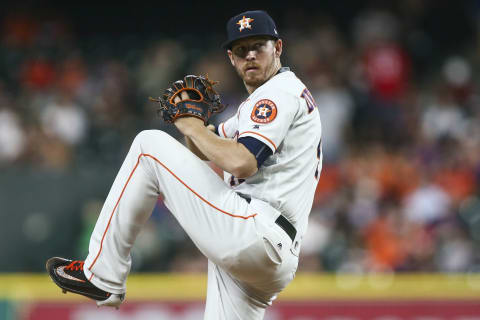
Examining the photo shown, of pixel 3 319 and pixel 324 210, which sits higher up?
pixel 324 210

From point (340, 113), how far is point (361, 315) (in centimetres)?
314

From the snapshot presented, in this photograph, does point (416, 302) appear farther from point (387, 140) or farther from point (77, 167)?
point (77, 167)

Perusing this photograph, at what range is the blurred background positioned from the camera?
777 centimetres

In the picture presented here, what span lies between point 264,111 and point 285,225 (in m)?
0.53

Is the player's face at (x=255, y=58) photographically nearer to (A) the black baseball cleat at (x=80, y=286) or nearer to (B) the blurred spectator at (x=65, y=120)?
(A) the black baseball cleat at (x=80, y=286)

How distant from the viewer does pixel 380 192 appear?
26.5 ft

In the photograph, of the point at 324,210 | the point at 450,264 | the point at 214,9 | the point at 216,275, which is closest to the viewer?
the point at 216,275

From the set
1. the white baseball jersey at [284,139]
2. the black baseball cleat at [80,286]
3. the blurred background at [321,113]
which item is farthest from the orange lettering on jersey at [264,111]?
the blurred background at [321,113]

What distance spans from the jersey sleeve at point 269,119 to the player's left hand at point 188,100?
190mm

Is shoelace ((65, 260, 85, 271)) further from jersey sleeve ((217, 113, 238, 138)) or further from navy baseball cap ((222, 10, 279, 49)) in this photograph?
navy baseball cap ((222, 10, 279, 49))

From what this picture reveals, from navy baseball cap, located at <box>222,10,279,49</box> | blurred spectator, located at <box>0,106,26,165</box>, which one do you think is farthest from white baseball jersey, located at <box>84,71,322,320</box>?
blurred spectator, located at <box>0,106,26,165</box>

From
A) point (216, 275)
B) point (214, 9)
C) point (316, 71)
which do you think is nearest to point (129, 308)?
point (216, 275)

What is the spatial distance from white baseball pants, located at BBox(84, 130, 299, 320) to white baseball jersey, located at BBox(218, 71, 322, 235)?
90 millimetres

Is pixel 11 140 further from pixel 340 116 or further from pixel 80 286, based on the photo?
pixel 80 286
